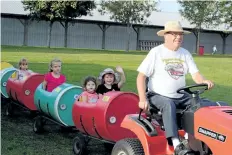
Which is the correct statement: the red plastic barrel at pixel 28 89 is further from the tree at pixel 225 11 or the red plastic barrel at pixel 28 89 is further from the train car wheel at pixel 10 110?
the tree at pixel 225 11

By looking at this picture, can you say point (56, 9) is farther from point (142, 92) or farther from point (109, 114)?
point (142, 92)

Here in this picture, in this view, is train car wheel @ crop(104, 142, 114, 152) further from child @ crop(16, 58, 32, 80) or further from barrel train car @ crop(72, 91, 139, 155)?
child @ crop(16, 58, 32, 80)

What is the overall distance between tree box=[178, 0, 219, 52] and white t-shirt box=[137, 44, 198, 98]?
51.0 meters

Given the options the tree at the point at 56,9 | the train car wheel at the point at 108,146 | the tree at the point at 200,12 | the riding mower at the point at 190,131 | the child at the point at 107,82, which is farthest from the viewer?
the tree at the point at 200,12

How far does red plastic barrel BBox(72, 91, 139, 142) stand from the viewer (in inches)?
231

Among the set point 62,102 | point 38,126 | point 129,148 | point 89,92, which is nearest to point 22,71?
point 38,126

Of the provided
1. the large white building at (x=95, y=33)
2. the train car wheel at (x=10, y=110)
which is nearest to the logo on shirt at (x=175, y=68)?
the train car wheel at (x=10, y=110)

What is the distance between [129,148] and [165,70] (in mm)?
924

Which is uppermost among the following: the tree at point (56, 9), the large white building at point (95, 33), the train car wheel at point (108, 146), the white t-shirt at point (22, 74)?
the tree at point (56, 9)

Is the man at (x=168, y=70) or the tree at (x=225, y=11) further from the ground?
the tree at (x=225, y=11)

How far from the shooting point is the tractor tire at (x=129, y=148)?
15.6 feet

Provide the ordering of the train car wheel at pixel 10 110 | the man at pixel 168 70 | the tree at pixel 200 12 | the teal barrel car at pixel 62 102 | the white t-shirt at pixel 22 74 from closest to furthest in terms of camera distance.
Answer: the man at pixel 168 70
the teal barrel car at pixel 62 102
the white t-shirt at pixel 22 74
the train car wheel at pixel 10 110
the tree at pixel 200 12

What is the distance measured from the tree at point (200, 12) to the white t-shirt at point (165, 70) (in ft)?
167

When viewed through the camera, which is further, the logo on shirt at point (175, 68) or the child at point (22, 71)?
the child at point (22, 71)
